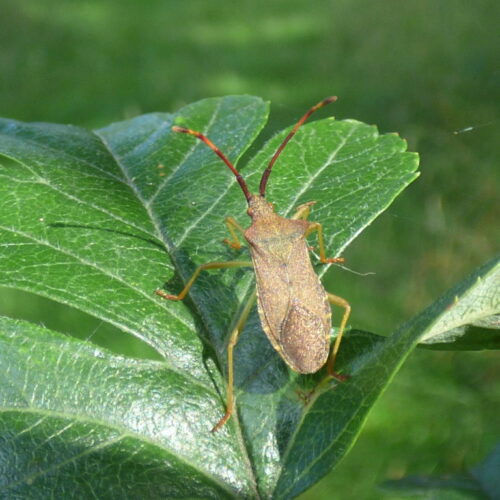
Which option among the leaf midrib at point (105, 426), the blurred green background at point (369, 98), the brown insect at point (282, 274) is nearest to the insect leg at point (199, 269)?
the brown insect at point (282, 274)

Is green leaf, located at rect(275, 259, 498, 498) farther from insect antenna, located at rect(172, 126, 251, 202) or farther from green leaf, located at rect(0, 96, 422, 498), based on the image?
insect antenna, located at rect(172, 126, 251, 202)

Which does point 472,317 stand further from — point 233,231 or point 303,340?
point 233,231

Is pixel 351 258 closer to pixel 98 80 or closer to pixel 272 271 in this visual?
pixel 272 271

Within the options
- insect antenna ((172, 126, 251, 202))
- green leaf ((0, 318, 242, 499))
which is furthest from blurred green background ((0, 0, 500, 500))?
green leaf ((0, 318, 242, 499))

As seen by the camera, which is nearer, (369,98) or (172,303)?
(172,303)

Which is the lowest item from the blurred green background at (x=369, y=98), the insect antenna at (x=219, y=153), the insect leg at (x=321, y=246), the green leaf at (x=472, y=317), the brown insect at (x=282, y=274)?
the blurred green background at (x=369, y=98)

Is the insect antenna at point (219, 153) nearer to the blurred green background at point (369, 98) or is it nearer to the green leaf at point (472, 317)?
the green leaf at point (472, 317)

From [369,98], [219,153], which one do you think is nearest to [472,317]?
[219,153]

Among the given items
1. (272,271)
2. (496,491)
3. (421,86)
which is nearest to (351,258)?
(421,86)
